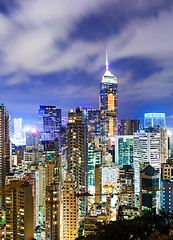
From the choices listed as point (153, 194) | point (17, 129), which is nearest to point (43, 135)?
point (17, 129)

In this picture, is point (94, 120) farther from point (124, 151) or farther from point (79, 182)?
point (79, 182)

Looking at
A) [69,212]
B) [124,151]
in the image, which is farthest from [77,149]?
[124,151]

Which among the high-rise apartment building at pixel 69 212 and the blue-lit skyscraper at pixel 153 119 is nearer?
the high-rise apartment building at pixel 69 212

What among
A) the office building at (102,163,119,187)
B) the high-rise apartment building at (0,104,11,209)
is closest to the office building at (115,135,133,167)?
the office building at (102,163,119,187)

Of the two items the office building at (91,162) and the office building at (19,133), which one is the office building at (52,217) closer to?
the office building at (91,162)

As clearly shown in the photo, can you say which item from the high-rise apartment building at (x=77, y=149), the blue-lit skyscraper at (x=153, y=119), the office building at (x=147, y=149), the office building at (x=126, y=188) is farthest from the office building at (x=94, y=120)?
the high-rise apartment building at (x=77, y=149)

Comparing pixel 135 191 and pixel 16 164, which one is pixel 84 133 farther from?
pixel 16 164
